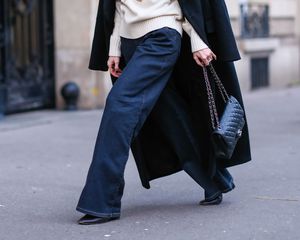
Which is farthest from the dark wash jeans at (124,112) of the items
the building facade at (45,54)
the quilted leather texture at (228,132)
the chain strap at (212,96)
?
the building facade at (45,54)

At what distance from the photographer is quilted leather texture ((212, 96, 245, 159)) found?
457 centimetres

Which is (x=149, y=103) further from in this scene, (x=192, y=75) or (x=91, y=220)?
(x=91, y=220)

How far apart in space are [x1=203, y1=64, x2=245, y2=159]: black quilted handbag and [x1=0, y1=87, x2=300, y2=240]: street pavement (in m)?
0.44

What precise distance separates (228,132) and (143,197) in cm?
107

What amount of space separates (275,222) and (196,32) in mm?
1207

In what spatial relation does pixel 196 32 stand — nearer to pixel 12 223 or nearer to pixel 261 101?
pixel 12 223

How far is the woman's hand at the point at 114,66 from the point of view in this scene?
477 cm

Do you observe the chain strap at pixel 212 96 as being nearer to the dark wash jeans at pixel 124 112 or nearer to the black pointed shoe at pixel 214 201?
the dark wash jeans at pixel 124 112

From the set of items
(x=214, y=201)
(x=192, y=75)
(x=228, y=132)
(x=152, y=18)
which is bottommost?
(x=214, y=201)

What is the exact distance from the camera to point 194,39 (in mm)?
4609

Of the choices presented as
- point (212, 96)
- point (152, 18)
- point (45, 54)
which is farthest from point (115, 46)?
point (45, 54)

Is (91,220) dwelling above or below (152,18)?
below

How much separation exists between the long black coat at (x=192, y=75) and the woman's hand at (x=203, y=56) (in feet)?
0.21

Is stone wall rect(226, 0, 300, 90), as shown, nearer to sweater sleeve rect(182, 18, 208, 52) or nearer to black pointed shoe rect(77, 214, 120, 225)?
sweater sleeve rect(182, 18, 208, 52)
